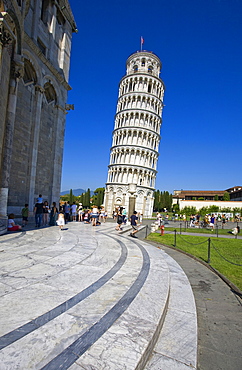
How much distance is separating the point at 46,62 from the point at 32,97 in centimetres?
334

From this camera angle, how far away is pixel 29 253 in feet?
21.3

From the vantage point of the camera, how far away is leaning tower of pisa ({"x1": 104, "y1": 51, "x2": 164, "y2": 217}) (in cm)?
5759

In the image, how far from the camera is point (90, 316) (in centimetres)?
341

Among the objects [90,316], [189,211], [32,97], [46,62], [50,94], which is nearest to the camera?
[90,316]

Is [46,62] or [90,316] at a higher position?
[46,62]

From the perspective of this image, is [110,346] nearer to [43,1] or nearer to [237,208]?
[43,1]

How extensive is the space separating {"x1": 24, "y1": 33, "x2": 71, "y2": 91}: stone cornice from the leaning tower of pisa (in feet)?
125

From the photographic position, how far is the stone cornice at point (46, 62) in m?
14.4

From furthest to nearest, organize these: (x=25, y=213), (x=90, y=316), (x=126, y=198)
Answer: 1. (x=126, y=198)
2. (x=25, y=213)
3. (x=90, y=316)

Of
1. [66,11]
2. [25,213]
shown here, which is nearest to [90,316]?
[25,213]

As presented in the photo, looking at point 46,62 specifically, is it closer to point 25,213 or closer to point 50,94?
point 50,94

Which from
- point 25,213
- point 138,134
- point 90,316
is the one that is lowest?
point 90,316

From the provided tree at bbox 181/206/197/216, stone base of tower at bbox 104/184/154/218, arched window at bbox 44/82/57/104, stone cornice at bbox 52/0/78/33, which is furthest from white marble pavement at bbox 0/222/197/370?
tree at bbox 181/206/197/216

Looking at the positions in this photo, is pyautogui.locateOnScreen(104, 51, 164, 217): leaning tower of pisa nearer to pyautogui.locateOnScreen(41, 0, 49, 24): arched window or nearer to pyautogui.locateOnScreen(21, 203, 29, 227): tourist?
pyautogui.locateOnScreen(41, 0, 49, 24): arched window
